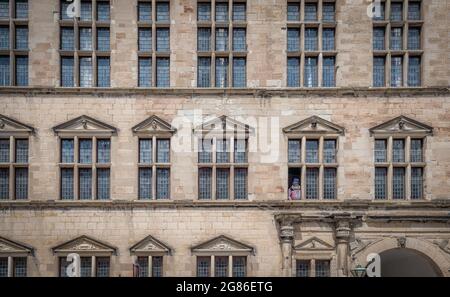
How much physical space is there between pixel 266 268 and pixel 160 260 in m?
3.08

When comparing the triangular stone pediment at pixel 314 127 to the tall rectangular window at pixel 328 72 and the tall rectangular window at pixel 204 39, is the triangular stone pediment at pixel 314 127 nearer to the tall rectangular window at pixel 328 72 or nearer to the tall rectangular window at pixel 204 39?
the tall rectangular window at pixel 328 72

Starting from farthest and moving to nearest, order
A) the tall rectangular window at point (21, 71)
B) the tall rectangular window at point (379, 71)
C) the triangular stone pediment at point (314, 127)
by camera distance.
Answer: the tall rectangular window at point (379, 71) → the tall rectangular window at point (21, 71) → the triangular stone pediment at point (314, 127)

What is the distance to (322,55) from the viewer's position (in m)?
19.0

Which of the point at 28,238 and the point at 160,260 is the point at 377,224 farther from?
the point at 28,238

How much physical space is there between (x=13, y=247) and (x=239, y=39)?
29.4 ft

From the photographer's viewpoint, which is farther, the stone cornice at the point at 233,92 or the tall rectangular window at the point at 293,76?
the tall rectangular window at the point at 293,76

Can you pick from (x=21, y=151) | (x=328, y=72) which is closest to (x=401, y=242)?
(x=328, y=72)

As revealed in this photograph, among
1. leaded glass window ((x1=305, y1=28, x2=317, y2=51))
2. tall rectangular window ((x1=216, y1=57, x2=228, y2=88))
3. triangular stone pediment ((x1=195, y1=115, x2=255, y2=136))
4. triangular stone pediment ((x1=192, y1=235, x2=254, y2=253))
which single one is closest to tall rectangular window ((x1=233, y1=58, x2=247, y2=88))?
tall rectangular window ((x1=216, y1=57, x2=228, y2=88))

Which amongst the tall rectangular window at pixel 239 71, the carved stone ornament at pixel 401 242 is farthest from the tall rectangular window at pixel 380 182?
the tall rectangular window at pixel 239 71

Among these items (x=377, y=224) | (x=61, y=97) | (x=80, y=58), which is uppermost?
(x=80, y=58)

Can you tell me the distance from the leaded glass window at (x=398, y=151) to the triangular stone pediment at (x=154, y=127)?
649 centimetres

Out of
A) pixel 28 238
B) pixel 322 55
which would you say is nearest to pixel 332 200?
pixel 322 55

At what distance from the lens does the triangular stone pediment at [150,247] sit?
18328 mm
